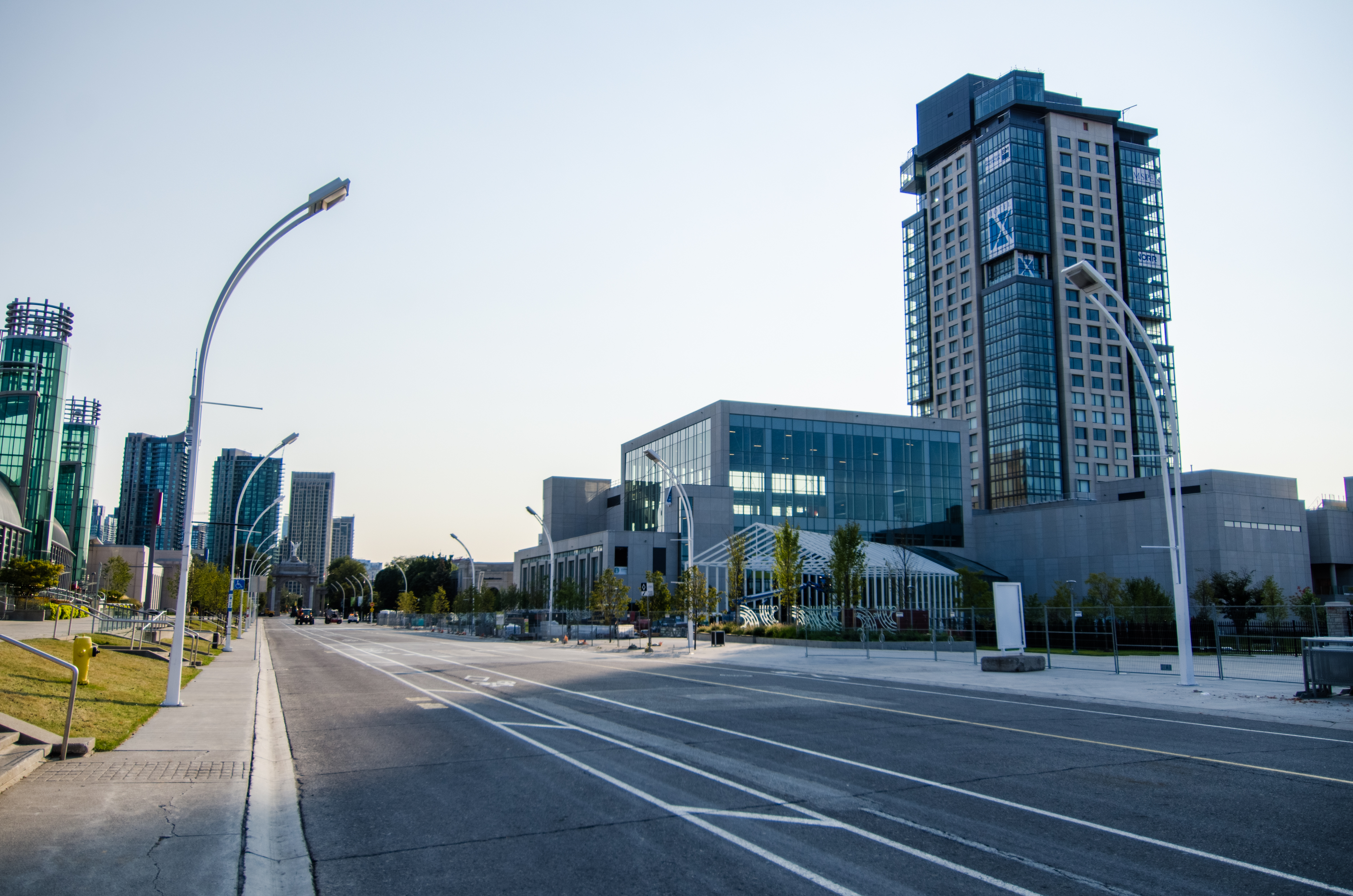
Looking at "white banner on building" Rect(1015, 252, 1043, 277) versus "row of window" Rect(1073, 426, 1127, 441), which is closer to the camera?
"row of window" Rect(1073, 426, 1127, 441)

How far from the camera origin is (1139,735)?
519 inches

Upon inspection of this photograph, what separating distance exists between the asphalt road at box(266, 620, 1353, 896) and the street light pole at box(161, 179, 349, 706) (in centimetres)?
214

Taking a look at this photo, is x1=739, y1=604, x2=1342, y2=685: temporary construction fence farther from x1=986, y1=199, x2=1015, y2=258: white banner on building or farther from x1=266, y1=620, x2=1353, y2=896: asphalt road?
x1=986, y1=199, x2=1015, y2=258: white banner on building

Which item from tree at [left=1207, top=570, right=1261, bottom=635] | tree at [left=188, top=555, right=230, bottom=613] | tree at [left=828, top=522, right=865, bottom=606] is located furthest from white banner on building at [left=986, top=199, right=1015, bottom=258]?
tree at [left=188, top=555, right=230, bottom=613]

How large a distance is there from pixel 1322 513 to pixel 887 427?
36.5 metres

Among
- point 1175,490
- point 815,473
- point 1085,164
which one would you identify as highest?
point 1085,164

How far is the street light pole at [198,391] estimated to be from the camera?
15.7 metres

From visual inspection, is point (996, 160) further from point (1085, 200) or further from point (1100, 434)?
point (1100, 434)

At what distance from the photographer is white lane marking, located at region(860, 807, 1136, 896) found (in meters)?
5.89

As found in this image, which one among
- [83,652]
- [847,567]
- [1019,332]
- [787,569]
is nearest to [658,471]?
[787,569]

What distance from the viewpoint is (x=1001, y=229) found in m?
129

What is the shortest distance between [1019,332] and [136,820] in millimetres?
132102

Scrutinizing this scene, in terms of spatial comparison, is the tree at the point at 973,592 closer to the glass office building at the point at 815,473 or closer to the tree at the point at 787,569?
the tree at the point at 787,569

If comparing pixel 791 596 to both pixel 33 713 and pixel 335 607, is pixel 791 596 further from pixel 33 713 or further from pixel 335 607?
pixel 335 607
